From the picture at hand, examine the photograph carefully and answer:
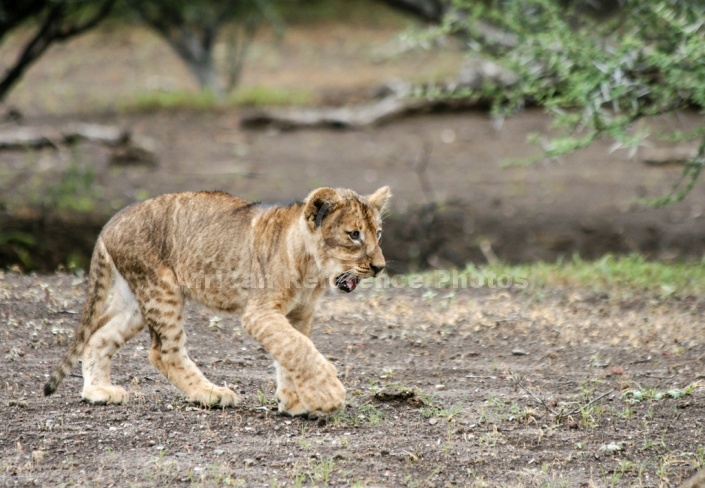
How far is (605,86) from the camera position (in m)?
7.59

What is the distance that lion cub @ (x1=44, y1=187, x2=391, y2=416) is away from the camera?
506 centimetres

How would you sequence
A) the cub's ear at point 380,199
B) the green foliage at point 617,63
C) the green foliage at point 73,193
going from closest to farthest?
the cub's ear at point 380,199, the green foliage at point 617,63, the green foliage at point 73,193

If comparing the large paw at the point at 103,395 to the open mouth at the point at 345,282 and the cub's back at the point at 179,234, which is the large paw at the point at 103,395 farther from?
the open mouth at the point at 345,282

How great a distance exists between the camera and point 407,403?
540 cm

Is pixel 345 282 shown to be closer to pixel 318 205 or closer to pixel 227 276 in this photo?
pixel 318 205

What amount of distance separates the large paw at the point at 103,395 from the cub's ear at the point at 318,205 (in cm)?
137

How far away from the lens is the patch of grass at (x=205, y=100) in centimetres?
1717

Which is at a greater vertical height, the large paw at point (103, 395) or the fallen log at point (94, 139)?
the large paw at point (103, 395)

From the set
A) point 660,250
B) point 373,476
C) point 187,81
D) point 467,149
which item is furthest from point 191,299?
point 187,81

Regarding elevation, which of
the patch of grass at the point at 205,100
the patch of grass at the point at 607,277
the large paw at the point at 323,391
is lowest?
the patch of grass at the point at 205,100

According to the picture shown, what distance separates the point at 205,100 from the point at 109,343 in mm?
12124

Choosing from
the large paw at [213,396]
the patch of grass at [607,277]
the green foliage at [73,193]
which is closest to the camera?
the large paw at [213,396]

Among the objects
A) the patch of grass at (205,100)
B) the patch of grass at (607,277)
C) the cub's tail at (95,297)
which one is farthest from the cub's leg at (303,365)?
the patch of grass at (205,100)

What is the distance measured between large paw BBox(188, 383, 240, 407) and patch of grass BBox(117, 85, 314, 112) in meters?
12.2
